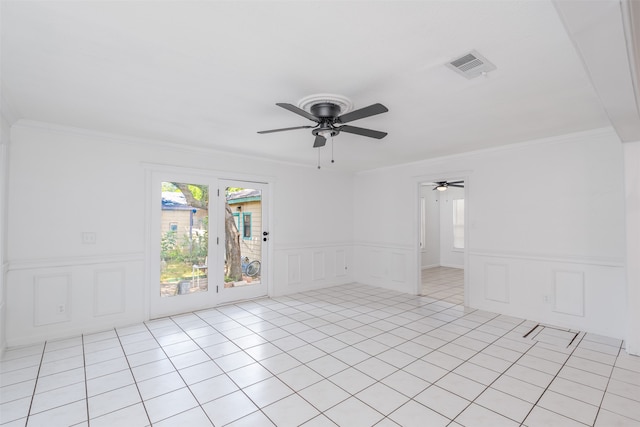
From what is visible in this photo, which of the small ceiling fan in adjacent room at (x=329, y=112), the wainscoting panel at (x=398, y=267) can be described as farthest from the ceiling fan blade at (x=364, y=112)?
the wainscoting panel at (x=398, y=267)

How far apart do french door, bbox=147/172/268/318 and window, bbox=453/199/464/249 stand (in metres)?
5.99

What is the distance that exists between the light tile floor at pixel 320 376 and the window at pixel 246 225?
1.56 meters

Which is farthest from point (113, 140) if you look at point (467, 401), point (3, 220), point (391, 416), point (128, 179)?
point (467, 401)

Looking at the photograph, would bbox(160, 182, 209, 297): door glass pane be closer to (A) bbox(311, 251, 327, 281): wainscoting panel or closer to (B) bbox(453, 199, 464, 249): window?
(A) bbox(311, 251, 327, 281): wainscoting panel

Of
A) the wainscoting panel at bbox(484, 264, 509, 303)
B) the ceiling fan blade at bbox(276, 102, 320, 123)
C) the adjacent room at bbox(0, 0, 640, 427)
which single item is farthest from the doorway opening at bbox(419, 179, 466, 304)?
the ceiling fan blade at bbox(276, 102, 320, 123)

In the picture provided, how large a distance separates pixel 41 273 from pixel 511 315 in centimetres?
620

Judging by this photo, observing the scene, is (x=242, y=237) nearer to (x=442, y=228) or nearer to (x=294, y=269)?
(x=294, y=269)

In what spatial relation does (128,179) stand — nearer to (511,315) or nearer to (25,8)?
(25,8)

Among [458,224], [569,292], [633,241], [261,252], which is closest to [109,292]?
[261,252]

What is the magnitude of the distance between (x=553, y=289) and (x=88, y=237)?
6169mm

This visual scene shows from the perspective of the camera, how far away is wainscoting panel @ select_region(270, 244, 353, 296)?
564cm

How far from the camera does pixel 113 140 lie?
12.9 feet

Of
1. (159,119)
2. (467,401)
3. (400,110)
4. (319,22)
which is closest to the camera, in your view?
(319,22)

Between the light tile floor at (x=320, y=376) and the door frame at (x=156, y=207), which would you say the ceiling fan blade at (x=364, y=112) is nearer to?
the light tile floor at (x=320, y=376)
